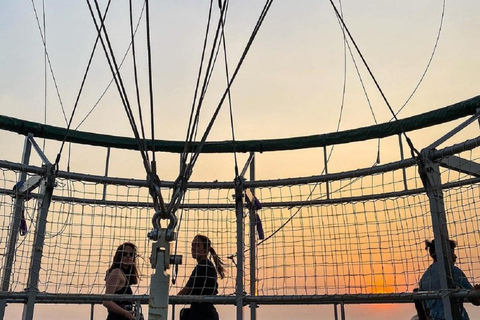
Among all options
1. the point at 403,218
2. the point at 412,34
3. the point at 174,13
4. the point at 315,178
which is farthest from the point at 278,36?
the point at 403,218

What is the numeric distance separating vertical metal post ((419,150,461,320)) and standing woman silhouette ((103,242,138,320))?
6.64ft

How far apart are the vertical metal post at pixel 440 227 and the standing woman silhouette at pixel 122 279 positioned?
2.03 meters

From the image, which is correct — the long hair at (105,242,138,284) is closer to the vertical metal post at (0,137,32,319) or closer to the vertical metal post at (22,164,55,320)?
the vertical metal post at (22,164,55,320)

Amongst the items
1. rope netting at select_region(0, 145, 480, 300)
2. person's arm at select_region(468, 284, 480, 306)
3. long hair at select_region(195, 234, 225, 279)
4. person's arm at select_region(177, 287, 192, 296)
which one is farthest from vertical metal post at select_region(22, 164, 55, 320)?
person's arm at select_region(468, 284, 480, 306)

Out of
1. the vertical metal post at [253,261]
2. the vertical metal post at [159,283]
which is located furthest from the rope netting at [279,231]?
the vertical metal post at [159,283]

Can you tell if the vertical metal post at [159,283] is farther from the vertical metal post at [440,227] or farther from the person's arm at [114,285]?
the vertical metal post at [440,227]

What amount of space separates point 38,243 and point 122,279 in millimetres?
654

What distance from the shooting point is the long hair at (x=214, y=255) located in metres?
4.05

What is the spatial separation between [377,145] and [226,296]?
195 cm

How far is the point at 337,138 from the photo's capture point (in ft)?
15.6

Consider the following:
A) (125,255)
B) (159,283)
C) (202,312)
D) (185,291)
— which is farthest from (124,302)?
(159,283)

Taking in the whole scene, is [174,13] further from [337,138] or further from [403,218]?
[403,218]

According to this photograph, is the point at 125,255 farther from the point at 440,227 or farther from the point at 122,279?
the point at 440,227

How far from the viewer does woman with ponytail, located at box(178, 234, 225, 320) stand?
153 inches
